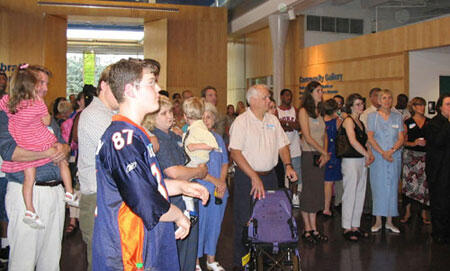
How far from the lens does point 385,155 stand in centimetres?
529

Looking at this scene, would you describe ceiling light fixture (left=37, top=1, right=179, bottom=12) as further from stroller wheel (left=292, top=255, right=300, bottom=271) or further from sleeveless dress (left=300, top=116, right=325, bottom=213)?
stroller wheel (left=292, top=255, right=300, bottom=271)

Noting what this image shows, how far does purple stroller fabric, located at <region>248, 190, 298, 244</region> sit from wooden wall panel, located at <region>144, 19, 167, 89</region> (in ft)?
34.1

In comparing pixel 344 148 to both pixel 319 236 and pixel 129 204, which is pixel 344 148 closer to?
pixel 319 236

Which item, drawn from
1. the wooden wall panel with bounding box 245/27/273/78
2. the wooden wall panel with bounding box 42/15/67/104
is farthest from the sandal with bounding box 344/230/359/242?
the wooden wall panel with bounding box 245/27/273/78

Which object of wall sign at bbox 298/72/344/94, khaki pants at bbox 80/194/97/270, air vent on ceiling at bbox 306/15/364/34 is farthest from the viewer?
air vent on ceiling at bbox 306/15/364/34

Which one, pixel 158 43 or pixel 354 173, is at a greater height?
pixel 158 43

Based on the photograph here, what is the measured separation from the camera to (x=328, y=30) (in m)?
13.5

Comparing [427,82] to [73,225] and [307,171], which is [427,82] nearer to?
[307,171]

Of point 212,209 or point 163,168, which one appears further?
point 212,209

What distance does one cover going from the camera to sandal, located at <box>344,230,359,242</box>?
16.7ft

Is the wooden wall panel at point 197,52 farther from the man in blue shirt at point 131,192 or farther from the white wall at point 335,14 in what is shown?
the man in blue shirt at point 131,192

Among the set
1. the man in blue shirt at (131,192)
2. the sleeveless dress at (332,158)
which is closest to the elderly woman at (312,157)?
the sleeveless dress at (332,158)

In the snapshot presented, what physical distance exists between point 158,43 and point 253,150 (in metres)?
11.0

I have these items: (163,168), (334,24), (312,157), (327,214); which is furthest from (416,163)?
(334,24)
